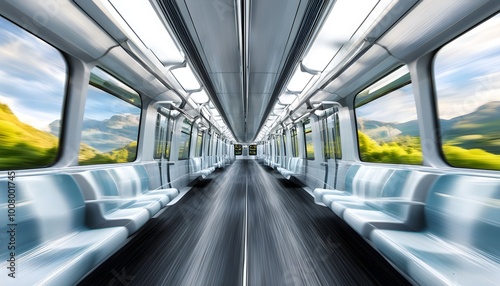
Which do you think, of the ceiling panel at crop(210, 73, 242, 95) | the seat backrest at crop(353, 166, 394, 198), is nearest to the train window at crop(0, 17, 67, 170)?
the ceiling panel at crop(210, 73, 242, 95)

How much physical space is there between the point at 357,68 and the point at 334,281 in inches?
133

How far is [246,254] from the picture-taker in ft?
8.32

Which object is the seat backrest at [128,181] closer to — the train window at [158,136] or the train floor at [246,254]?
the train floor at [246,254]

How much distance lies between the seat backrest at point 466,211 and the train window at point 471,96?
49cm

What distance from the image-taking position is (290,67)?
13.1ft

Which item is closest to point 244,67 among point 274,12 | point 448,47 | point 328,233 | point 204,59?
point 204,59

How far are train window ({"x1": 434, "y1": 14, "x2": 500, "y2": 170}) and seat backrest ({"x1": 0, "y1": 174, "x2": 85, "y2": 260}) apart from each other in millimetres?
4875

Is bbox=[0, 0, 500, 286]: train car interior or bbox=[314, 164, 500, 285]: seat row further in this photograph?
bbox=[0, 0, 500, 286]: train car interior

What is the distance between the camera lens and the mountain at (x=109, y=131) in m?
3.25

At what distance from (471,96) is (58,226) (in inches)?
202

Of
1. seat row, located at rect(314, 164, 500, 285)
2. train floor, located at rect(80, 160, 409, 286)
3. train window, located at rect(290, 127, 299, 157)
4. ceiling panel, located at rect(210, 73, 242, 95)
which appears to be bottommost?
train floor, located at rect(80, 160, 409, 286)

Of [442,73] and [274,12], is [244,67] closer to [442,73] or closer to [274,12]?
[274,12]

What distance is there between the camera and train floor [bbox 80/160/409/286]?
204cm

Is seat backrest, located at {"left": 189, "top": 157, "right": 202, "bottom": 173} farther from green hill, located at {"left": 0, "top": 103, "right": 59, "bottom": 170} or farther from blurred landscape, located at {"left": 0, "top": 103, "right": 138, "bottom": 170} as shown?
green hill, located at {"left": 0, "top": 103, "right": 59, "bottom": 170}
